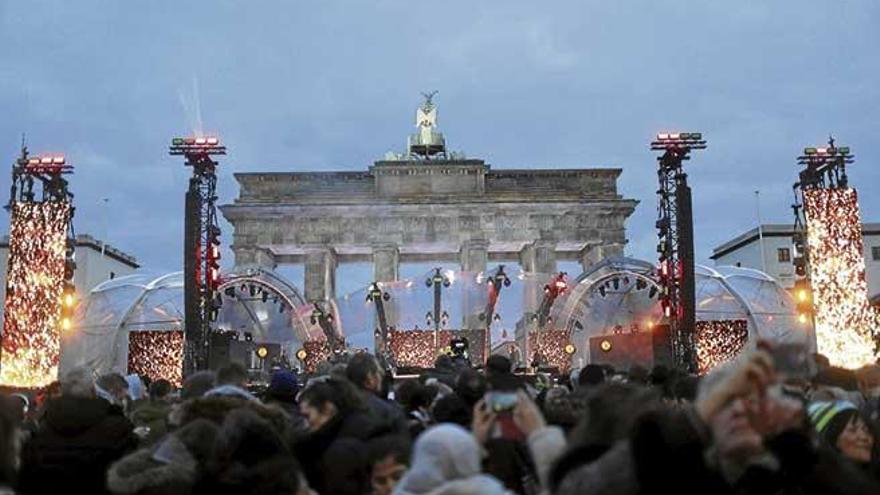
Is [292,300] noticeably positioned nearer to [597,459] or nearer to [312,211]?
[312,211]

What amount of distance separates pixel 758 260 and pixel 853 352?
49.7 m

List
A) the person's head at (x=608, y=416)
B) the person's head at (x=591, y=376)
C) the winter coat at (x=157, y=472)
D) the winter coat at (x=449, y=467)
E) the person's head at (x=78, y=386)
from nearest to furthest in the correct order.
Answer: the person's head at (x=608, y=416) < the winter coat at (x=449, y=467) < the winter coat at (x=157, y=472) < the person's head at (x=78, y=386) < the person's head at (x=591, y=376)

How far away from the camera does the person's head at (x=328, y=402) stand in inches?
226

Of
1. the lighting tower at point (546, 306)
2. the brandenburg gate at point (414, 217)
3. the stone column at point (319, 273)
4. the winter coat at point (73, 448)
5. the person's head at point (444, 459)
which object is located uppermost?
the brandenburg gate at point (414, 217)

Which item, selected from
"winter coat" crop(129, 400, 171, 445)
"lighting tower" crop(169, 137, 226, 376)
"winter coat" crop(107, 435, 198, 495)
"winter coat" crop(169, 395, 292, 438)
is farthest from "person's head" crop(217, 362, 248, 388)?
"lighting tower" crop(169, 137, 226, 376)

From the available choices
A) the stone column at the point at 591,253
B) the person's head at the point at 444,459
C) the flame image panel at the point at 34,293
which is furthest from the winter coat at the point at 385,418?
the stone column at the point at 591,253

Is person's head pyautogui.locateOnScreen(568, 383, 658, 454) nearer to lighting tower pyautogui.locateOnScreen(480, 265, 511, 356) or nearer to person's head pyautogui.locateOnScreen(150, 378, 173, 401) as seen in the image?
person's head pyautogui.locateOnScreen(150, 378, 173, 401)

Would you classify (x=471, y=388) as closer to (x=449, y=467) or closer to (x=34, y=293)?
(x=449, y=467)

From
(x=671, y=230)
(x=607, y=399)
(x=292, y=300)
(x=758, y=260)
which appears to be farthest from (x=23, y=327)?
(x=758, y=260)

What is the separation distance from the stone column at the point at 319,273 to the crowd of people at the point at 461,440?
50.3 metres

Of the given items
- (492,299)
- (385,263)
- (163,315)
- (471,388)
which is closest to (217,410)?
(471,388)

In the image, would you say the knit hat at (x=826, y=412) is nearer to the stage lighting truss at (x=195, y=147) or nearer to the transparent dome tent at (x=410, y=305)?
the stage lighting truss at (x=195, y=147)

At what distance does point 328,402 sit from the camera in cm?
579

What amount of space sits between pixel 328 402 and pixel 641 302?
3949cm
